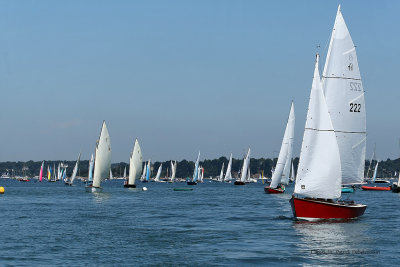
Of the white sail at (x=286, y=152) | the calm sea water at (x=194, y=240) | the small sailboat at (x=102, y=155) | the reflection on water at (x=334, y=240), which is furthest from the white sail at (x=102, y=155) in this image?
the reflection on water at (x=334, y=240)

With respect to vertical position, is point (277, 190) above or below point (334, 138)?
below

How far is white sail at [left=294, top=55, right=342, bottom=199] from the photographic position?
53.8m

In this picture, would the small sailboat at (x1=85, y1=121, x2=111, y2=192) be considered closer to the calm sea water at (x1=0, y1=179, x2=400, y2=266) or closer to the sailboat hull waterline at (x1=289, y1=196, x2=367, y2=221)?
the calm sea water at (x1=0, y1=179, x2=400, y2=266)

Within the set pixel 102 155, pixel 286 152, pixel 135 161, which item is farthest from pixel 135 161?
pixel 286 152

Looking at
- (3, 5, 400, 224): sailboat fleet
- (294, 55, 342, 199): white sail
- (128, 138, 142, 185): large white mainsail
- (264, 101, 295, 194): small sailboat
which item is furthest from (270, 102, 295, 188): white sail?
(294, 55, 342, 199): white sail

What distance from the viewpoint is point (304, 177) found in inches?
2124

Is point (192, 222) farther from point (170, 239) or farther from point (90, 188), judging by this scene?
point (90, 188)

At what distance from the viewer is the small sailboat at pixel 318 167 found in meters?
53.7

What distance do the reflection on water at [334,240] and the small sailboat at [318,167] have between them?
108 cm

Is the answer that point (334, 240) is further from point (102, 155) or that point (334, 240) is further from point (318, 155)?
point (102, 155)

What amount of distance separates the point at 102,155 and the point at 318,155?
67702 millimetres

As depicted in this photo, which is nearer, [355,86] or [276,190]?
[355,86]

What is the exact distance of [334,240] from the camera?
44719 mm

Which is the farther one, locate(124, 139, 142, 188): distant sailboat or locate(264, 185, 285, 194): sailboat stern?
locate(124, 139, 142, 188): distant sailboat
